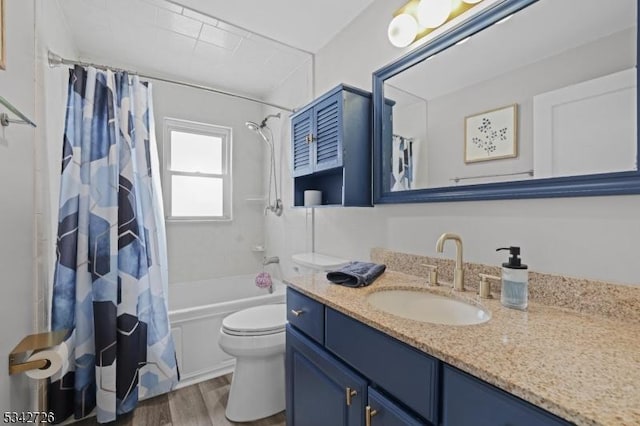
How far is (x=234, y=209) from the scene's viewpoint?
2949mm

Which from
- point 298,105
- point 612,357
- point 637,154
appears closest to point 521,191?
point 637,154

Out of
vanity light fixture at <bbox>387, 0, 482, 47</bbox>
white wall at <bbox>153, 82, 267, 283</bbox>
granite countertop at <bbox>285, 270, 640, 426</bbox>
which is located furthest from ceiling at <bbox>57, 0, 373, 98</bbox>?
granite countertop at <bbox>285, 270, 640, 426</bbox>

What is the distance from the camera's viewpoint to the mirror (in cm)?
82

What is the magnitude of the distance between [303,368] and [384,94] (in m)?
1.43

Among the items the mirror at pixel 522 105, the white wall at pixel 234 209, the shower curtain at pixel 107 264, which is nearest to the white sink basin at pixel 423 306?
the mirror at pixel 522 105

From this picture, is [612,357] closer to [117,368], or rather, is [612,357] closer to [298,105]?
[117,368]

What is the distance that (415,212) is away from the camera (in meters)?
1.41

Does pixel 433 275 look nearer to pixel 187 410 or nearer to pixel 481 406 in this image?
pixel 481 406

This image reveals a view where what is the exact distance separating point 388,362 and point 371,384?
0.43 feet

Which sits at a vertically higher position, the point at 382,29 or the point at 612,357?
the point at 382,29

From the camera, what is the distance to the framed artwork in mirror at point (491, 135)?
1032 mm

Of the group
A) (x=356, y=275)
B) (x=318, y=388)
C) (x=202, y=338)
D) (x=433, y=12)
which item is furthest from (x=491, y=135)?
(x=202, y=338)

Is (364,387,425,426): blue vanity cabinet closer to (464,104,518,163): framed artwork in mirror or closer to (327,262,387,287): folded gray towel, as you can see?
(327,262,387,287): folded gray towel

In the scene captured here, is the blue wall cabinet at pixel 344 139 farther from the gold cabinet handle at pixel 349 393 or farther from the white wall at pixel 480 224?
the gold cabinet handle at pixel 349 393
